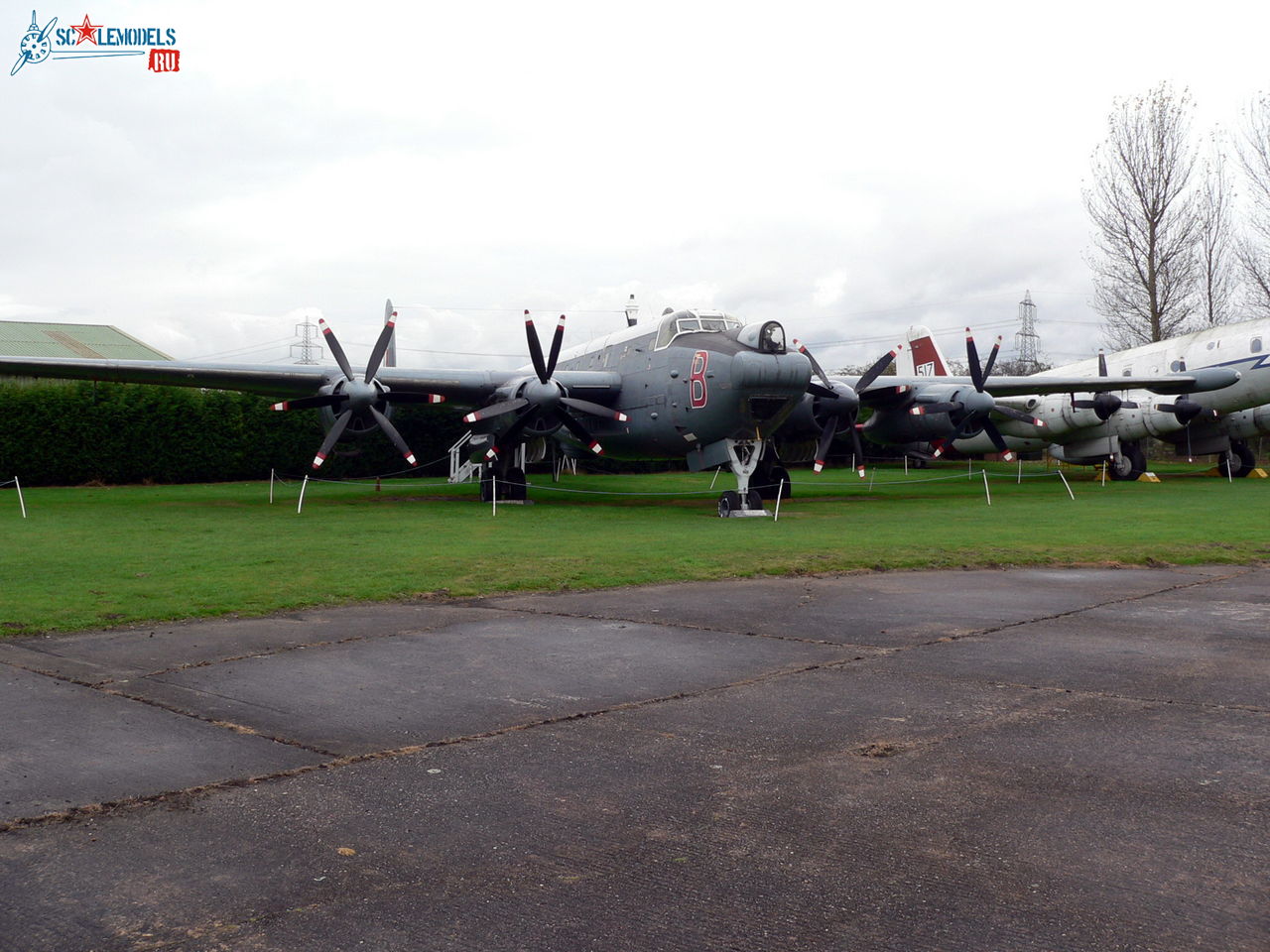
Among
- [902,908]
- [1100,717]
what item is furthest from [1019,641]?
[902,908]

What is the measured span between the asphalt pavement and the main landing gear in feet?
42.7

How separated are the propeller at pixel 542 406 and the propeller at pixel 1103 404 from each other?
1806 centimetres

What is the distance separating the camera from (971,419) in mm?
26625

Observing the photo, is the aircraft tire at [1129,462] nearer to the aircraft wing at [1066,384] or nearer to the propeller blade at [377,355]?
the aircraft wing at [1066,384]

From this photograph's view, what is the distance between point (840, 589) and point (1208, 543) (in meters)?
6.97

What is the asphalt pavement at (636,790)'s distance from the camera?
3.16 m

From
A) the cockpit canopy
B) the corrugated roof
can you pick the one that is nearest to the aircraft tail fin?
the cockpit canopy

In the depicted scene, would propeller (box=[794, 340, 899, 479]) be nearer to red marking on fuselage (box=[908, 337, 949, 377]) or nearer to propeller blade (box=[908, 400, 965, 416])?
propeller blade (box=[908, 400, 965, 416])

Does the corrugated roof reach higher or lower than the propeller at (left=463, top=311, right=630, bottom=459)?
higher

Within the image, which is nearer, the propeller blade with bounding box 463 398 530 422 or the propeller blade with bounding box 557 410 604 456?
the propeller blade with bounding box 463 398 530 422

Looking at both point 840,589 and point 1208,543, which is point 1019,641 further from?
point 1208,543

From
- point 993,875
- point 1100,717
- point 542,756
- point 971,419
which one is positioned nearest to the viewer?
point 993,875

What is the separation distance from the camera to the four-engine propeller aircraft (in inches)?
817

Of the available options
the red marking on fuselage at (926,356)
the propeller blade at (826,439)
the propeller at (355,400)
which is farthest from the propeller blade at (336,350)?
the red marking on fuselage at (926,356)
